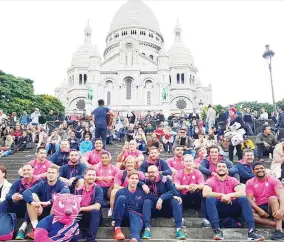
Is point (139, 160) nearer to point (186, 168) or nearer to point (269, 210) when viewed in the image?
point (186, 168)

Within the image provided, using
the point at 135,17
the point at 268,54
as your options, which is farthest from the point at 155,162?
the point at 135,17

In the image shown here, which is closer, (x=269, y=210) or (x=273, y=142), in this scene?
(x=269, y=210)

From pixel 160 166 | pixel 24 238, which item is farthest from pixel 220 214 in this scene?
pixel 24 238

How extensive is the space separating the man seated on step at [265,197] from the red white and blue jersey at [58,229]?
306cm

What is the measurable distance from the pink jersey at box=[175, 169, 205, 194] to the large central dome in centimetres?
6319

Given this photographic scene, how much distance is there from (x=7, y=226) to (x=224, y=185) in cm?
368

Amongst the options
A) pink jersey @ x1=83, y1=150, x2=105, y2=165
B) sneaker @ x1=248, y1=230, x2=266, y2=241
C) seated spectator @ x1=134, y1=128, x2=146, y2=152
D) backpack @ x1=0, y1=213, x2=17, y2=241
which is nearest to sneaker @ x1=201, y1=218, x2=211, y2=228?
sneaker @ x1=248, y1=230, x2=266, y2=241

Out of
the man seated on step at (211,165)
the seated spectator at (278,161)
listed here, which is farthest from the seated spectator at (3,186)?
the seated spectator at (278,161)

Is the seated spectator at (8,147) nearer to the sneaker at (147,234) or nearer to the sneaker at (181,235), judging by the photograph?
the sneaker at (147,234)

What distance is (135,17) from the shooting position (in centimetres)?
6831

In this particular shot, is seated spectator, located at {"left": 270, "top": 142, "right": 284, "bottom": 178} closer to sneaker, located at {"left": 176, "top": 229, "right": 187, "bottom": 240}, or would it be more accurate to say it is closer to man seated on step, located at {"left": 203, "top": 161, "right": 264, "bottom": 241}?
man seated on step, located at {"left": 203, "top": 161, "right": 264, "bottom": 241}

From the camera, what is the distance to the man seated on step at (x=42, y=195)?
5508mm

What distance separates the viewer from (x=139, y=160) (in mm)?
7547

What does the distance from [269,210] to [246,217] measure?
0.58m
